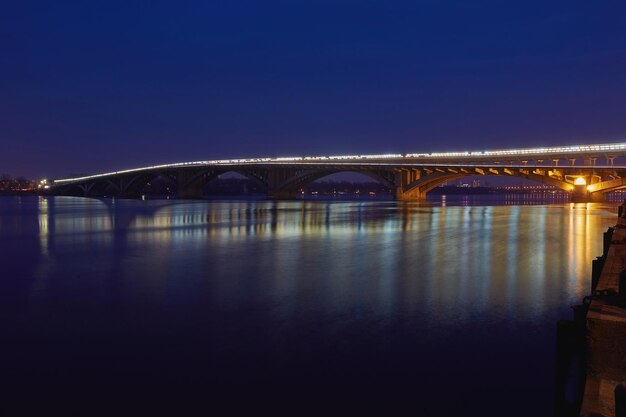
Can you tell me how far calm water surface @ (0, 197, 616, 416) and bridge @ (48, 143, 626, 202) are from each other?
53.6 meters

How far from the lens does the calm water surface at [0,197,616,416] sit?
20.8 feet

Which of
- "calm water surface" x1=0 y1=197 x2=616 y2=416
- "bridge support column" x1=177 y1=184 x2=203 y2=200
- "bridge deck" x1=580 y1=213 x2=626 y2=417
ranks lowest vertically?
"calm water surface" x1=0 y1=197 x2=616 y2=416

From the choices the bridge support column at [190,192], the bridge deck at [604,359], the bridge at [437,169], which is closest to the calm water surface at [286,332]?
the bridge deck at [604,359]

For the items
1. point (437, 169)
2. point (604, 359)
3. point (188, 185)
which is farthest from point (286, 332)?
point (188, 185)

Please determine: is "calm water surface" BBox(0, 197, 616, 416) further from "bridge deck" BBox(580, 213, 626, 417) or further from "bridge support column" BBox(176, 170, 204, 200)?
"bridge support column" BBox(176, 170, 204, 200)

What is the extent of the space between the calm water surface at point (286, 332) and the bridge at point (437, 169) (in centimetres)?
5356

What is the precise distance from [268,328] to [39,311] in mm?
4557

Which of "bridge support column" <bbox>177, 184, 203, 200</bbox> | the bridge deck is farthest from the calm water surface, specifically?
"bridge support column" <bbox>177, 184, 203, 200</bbox>

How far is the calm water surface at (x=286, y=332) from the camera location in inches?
250

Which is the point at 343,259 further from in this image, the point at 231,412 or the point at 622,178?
the point at 622,178

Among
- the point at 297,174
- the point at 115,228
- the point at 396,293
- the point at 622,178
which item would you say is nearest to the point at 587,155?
the point at 622,178

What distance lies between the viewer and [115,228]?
32.3 metres

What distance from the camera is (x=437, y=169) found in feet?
241

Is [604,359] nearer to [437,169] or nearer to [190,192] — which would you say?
[437,169]
